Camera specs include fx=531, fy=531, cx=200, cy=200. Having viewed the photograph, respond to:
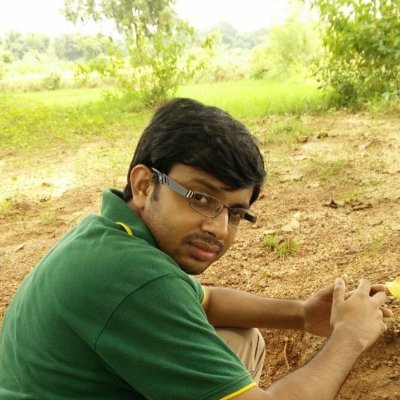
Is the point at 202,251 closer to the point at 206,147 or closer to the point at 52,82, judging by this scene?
the point at 206,147

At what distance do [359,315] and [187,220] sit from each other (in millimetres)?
550

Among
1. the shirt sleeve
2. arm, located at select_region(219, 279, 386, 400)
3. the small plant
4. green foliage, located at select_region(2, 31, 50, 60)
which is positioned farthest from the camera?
green foliage, located at select_region(2, 31, 50, 60)

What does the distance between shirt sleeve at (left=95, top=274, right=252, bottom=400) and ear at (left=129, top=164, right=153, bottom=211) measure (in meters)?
0.33

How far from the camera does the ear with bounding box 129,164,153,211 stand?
A: 1375mm

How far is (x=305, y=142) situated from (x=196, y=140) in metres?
4.08

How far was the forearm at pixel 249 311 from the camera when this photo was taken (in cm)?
184

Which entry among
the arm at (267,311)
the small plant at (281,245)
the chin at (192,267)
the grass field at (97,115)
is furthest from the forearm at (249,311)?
the grass field at (97,115)

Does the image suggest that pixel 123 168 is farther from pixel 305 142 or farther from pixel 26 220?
pixel 305 142

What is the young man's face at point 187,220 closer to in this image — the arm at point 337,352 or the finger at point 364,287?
the arm at point 337,352

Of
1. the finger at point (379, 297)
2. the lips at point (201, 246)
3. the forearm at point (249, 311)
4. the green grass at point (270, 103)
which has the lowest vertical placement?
the green grass at point (270, 103)

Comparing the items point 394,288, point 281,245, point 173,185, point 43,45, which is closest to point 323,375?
point 173,185

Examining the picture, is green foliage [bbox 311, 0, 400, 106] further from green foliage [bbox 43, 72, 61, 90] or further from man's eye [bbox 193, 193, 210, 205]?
green foliage [bbox 43, 72, 61, 90]

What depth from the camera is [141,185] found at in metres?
1.38

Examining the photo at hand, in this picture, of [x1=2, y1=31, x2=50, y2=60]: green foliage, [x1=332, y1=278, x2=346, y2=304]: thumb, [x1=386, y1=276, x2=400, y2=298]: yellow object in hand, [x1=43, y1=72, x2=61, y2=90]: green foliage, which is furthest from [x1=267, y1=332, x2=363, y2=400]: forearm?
[x1=2, y1=31, x2=50, y2=60]: green foliage
